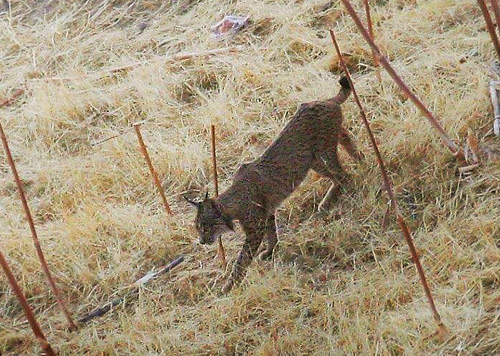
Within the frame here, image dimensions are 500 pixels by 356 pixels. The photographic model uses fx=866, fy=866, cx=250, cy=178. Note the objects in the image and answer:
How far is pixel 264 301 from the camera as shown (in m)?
3.63

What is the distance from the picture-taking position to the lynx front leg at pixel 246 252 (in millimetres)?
3775

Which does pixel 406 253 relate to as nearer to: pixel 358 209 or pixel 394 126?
pixel 358 209

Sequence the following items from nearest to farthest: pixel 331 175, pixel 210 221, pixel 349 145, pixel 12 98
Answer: pixel 210 221 < pixel 331 175 < pixel 349 145 < pixel 12 98

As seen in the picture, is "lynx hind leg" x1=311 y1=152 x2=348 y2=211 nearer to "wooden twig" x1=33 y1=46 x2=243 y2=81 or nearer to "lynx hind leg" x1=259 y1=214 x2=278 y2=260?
"lynx hind leg" x1=259 y1=214 x2=278 y2=260

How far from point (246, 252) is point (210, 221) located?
0.71ft

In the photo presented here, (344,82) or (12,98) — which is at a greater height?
(12,98)

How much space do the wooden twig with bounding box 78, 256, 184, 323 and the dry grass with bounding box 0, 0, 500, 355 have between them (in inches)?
2.7

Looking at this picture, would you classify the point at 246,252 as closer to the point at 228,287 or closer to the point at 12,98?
the point at 228,287

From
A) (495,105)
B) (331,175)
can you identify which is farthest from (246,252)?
(495,105)

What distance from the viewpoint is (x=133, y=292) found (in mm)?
4012

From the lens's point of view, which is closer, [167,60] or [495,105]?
[495,105]

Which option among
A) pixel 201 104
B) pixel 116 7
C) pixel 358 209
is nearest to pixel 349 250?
pixel 358 209

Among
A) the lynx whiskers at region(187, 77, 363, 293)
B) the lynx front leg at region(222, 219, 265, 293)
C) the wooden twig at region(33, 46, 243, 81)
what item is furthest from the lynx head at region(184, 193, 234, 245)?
the wooden twig at region(33, 46, 243, 81)

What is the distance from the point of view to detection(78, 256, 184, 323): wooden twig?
3.93 meters
